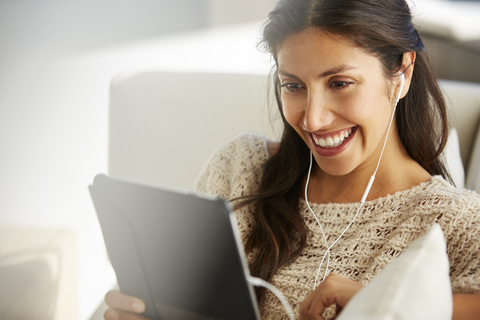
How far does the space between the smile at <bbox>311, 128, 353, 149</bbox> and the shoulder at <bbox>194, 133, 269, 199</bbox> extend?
0.97 ft

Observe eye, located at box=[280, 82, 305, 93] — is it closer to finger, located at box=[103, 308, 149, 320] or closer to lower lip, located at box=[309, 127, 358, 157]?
lower lip, located at box=[309, 127, 358, 157]

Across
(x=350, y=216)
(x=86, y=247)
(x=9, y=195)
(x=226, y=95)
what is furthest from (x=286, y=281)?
(x=86, y=247)

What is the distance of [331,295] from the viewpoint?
74 cm

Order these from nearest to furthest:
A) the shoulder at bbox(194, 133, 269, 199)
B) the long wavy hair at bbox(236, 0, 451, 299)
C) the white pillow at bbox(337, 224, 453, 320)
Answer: the white pillow at bbox(337, 224, 453, 320)
the long wavy hair at bbox(236, 0, 451, 299)
the shoulder at bbox(194, 133, 269, 199)

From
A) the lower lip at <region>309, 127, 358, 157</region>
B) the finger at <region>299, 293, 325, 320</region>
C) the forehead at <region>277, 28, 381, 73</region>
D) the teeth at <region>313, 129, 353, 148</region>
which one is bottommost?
the finger at <region>299, 293, 325, 320</region>

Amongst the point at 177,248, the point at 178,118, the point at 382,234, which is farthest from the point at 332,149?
the point at 178,118

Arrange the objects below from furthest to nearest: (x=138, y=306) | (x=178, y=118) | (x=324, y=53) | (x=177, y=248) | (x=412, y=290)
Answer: (x=178, y=118)
(x=324, y=53)
(x=138, y=306)
(x=177, y=248)
(x=412, y=290)

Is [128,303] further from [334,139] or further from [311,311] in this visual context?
[334,139]

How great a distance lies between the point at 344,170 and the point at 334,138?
0.10 metres

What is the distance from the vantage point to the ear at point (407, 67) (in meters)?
1.05

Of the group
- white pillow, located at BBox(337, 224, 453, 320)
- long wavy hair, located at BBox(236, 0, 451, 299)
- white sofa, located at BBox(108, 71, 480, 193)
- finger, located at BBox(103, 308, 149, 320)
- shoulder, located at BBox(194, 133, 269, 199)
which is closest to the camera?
white pillow, located at BBox(337, 224, 453, 320)

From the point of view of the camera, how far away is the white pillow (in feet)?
1.82

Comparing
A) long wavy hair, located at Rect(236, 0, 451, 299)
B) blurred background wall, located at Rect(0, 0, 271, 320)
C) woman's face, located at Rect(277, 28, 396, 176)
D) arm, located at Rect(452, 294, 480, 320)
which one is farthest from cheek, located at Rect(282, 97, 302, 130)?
blurred background wall, located at Rect(0, 0, 271, 320)

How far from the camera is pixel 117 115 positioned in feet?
5.36
